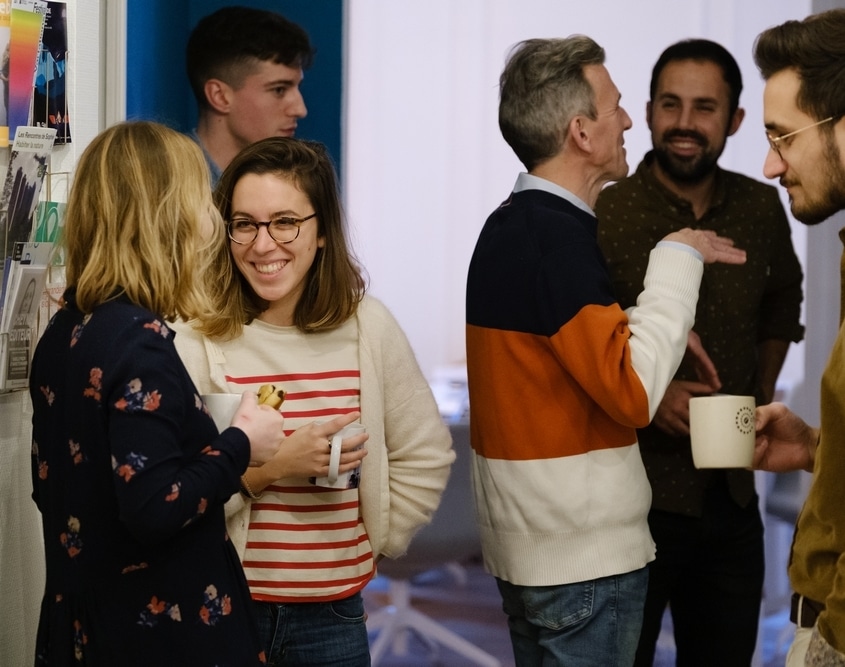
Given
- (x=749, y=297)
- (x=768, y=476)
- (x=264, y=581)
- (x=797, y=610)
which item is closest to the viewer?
(x=797, y=610)

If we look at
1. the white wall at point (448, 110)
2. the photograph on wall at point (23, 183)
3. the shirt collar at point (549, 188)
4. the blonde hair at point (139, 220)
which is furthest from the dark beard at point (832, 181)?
the white wall at point (448, 110)

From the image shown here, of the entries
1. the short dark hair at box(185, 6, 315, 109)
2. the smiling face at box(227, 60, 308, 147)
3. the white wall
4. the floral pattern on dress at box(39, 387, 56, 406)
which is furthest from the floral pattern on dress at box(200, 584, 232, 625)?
the white wall

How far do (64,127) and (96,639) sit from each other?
3.40 ft

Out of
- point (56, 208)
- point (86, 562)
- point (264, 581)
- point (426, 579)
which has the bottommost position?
point (426, 579)

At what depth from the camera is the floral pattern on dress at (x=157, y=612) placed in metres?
1.53

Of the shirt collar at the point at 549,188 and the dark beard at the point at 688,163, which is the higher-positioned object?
the dark beard at the point at 688,163

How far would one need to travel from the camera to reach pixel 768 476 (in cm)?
410

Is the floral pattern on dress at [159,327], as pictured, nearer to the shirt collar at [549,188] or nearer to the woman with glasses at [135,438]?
the woman with glasses at [135,438]

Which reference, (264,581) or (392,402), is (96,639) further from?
(392,402)

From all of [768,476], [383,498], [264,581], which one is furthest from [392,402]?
[768,476]

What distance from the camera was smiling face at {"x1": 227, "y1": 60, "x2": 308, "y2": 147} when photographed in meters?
3.14

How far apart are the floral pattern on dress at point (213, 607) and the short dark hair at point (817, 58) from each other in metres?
1.19

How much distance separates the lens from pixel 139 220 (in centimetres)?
156

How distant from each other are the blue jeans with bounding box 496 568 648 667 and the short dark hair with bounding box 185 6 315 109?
6.07ft
